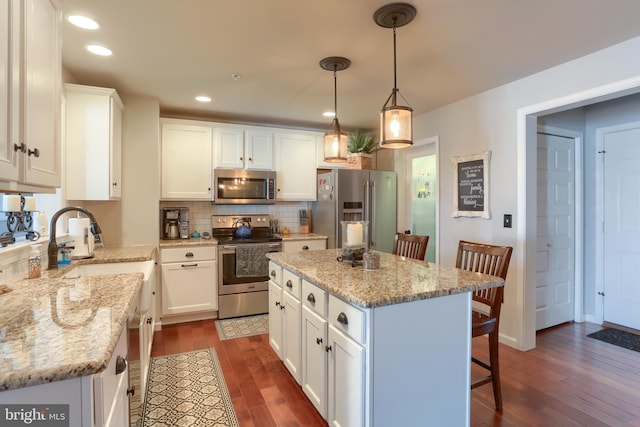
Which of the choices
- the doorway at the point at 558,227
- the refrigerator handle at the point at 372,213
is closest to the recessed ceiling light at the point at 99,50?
the refrigerator handle at the point at 372,213

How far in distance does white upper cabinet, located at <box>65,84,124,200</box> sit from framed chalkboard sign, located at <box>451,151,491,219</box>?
132 inches

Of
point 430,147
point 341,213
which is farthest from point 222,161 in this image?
point 430,147

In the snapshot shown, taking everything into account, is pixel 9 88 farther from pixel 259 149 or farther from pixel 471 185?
pixel 471 185

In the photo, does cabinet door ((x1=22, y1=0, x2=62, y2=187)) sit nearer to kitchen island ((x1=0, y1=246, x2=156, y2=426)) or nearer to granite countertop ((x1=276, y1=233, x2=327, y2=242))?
kitchen island ((x1=0, y1=246, x2=156, y2=426))

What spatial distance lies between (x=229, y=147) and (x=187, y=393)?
266 cm

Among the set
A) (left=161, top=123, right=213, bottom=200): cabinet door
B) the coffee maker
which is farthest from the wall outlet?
the coffee maker

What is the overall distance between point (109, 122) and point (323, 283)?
8.09ft

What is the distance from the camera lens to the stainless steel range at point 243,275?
12.2ft

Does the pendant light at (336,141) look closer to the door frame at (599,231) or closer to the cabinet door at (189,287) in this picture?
the cabinet door at (189,287)

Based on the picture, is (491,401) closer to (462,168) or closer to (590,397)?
(590,397)

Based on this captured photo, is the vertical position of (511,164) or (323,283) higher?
(511,164)

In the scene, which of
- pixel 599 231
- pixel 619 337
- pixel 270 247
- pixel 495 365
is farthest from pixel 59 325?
pixel 599 231

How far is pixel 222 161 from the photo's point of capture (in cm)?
394

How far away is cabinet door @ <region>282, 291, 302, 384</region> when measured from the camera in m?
2.18
